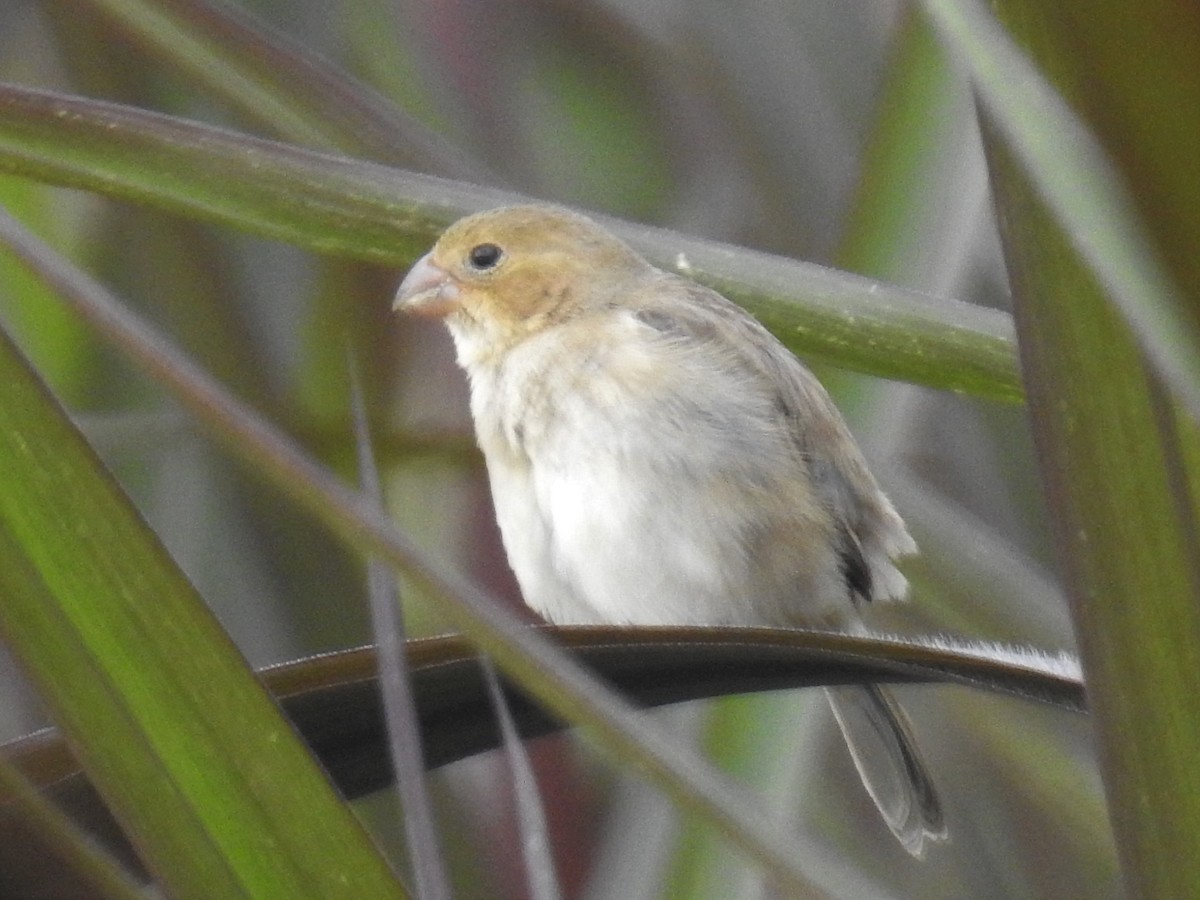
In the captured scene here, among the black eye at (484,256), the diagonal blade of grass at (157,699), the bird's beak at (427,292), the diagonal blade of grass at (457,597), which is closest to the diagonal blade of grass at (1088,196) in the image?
the diagonal blade of grass at (457,597)

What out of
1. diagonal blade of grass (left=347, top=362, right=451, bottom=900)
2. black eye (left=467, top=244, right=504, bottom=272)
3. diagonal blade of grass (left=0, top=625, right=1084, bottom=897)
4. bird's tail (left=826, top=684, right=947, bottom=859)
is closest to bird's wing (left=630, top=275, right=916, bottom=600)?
bird's tail (left=826, top=684, right=947, bottom=859)

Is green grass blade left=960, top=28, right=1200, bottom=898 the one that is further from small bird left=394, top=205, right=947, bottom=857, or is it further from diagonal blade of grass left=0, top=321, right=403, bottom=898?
small bird left=394, top=205, right=947, bottom=857

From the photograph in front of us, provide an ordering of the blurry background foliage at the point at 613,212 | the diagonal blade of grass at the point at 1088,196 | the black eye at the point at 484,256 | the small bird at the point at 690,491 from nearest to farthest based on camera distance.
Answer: the diagonal blade of grass at the point at 1088,196, the blurry background foliage at the point at 613,212, the small bird at the point at 690,491, the black eye at the point at 484,256

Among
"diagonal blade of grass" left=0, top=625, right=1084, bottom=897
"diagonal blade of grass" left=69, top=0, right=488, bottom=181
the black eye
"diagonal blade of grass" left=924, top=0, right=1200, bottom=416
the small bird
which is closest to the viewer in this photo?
"diagonal blade of grass" left=924, top=0, right=1200, bottom=416

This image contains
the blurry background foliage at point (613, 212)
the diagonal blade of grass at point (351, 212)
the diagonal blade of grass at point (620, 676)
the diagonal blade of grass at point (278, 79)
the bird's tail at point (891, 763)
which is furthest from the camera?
the bird's tail at point (891, 763)

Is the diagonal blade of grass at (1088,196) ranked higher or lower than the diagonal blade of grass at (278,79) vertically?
higher

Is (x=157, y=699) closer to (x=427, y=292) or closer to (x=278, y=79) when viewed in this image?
(x=278, y=79)

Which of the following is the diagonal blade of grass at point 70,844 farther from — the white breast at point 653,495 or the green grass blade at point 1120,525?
the white breast at point 653,495
